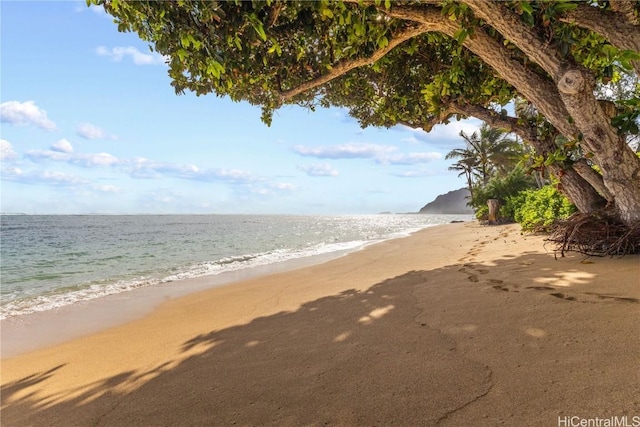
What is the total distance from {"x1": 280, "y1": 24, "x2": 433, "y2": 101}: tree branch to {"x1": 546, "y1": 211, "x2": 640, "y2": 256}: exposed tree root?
391 cm

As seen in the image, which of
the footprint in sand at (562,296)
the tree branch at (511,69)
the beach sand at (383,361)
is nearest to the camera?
the beach sand at (383,361)

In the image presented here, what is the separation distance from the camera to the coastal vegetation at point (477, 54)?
4391 millimetres

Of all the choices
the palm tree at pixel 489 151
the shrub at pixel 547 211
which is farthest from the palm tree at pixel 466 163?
the shrub at pixel 547 211

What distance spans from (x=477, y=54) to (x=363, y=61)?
6.50ft

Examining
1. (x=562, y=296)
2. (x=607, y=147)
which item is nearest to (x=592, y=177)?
(x=607, y=147)

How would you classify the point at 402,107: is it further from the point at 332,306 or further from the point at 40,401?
the point at 40,401

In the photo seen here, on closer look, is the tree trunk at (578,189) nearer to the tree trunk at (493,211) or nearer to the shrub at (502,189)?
the tree trunk at (493,211)

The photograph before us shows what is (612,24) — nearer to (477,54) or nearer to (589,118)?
(589,118)

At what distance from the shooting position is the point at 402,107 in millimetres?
9047

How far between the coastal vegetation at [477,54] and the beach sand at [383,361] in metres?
1.73

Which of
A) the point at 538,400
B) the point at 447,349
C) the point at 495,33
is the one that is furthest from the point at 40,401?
the point at 495,33

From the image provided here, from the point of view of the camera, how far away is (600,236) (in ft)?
15.7

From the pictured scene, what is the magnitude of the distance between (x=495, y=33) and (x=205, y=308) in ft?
23.1

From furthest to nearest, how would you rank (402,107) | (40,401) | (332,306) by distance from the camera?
(402,107)
(332,306)
(40,401)
